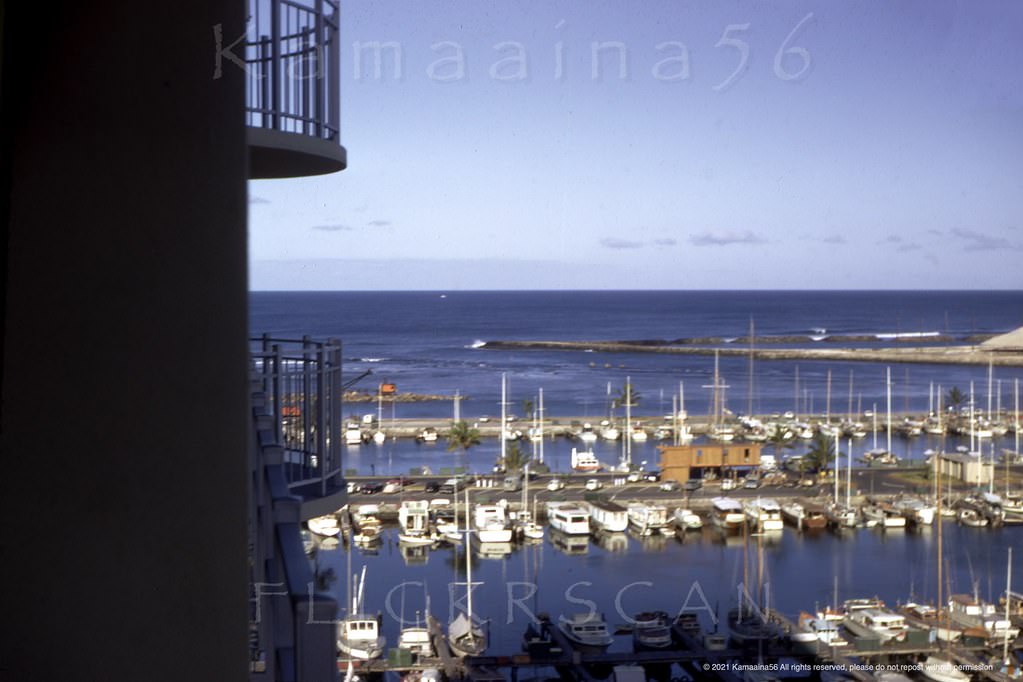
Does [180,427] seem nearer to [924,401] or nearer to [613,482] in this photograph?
[613,482]

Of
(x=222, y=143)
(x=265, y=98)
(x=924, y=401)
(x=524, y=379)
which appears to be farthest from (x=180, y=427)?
(x=524, y=379)

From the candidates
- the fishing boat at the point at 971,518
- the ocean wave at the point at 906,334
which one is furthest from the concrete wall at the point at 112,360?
the ocean wave at the point at 906,334

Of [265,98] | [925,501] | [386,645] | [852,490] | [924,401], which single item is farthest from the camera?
[924,401]

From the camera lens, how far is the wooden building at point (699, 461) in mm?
15242

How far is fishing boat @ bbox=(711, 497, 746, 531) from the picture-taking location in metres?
13.1

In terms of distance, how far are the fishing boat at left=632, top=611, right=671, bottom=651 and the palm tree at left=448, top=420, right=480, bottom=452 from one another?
8026mm

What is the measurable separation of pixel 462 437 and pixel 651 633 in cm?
825

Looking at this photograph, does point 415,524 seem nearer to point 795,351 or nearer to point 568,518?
point 568,518

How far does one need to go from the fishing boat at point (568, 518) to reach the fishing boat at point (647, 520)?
52 centimetres

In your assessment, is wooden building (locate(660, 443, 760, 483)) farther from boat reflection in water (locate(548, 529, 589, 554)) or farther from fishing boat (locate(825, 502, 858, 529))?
boat reflection in water (locate(548, 529, 589, 554))

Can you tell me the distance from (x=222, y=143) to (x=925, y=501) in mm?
13670

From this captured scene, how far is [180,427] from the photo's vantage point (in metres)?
0.91

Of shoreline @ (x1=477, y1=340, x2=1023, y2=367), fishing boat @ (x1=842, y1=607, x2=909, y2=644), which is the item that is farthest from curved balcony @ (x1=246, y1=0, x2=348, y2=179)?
shoreline @ (x1=477, y1=340, x2=1023, y2=367)

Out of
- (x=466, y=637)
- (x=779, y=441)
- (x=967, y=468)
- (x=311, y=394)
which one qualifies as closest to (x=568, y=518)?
(x=466, y=637)
